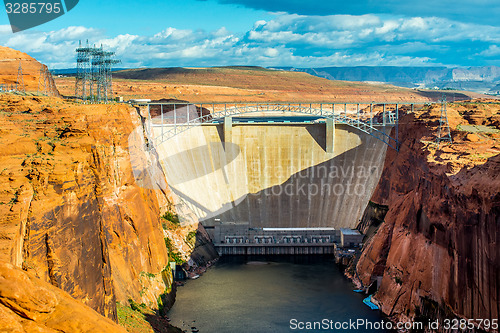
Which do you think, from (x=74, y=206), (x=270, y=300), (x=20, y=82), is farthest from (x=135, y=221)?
(x=20, y=82)

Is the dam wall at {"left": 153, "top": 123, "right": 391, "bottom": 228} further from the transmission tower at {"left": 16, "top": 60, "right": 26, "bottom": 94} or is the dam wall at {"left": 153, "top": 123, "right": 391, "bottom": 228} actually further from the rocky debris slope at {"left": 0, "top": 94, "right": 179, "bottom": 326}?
the rocky debris slope at {"left": 0, "top": 94, "right": 179, "bottom": 326}

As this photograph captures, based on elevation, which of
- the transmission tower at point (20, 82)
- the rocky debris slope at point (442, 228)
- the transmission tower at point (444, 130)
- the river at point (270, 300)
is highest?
the transmission tower at point (20, 82)

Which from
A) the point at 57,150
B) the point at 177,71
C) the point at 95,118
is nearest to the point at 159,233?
the point at 95,118

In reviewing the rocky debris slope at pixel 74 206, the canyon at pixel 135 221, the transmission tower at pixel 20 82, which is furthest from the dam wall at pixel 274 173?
the rocky debris slope at pixel 74 206

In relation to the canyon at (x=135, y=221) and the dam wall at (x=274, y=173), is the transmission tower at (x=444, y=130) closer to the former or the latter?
the canyon at (x=135, y=221)

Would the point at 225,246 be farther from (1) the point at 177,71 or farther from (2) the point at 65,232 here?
(1) the point at 177,71

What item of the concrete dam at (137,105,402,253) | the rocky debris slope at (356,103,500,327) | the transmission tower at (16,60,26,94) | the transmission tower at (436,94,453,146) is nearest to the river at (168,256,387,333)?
the rocky debris slope at (356,103,500,327)

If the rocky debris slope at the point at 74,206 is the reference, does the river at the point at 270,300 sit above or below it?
below
